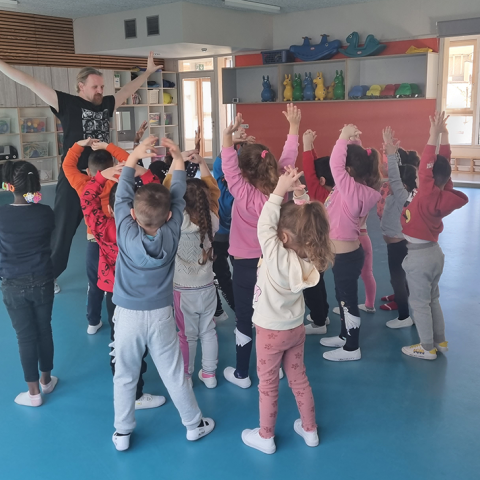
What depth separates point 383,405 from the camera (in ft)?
8.73

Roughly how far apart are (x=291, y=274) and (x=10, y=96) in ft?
29.4

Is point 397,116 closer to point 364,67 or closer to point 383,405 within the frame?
point 364,67

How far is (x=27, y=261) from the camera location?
258 centimetres

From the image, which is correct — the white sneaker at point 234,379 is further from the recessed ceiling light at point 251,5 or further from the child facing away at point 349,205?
A: the recessed ceiling light at point 251,5

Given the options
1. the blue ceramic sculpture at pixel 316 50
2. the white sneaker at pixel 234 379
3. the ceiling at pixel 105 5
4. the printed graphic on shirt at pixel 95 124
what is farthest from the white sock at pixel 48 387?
the blue ceramic sculpture at pixel 316 50

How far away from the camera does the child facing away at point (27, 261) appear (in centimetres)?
254

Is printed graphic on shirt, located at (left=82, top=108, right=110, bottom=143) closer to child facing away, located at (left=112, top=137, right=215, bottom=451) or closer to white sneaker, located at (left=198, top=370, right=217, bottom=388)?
child facing away, located at (left=112, top=137, right=215, bottom=451)

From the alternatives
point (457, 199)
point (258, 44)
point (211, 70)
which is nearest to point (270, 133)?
point (258, 44)

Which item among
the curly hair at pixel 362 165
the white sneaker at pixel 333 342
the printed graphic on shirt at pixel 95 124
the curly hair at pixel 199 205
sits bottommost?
the white sneaker at pixel 333 342

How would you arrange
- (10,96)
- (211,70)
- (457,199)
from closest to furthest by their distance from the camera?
(457,199)
(10,96)
(211,70)

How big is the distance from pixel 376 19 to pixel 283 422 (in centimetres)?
817

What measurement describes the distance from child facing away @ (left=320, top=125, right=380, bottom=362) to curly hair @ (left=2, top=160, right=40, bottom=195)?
1.52m

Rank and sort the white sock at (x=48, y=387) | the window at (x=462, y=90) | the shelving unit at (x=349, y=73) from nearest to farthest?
the white sock at (x=48, y=387) < the shelving unit at (x=349, y=73) < the window at (x=462, y=90)

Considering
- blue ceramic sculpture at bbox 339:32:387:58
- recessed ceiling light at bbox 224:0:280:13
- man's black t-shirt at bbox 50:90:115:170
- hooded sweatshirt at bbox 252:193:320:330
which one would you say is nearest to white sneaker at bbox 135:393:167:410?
hooded sweatshirt at bbox 252:193:320:330
